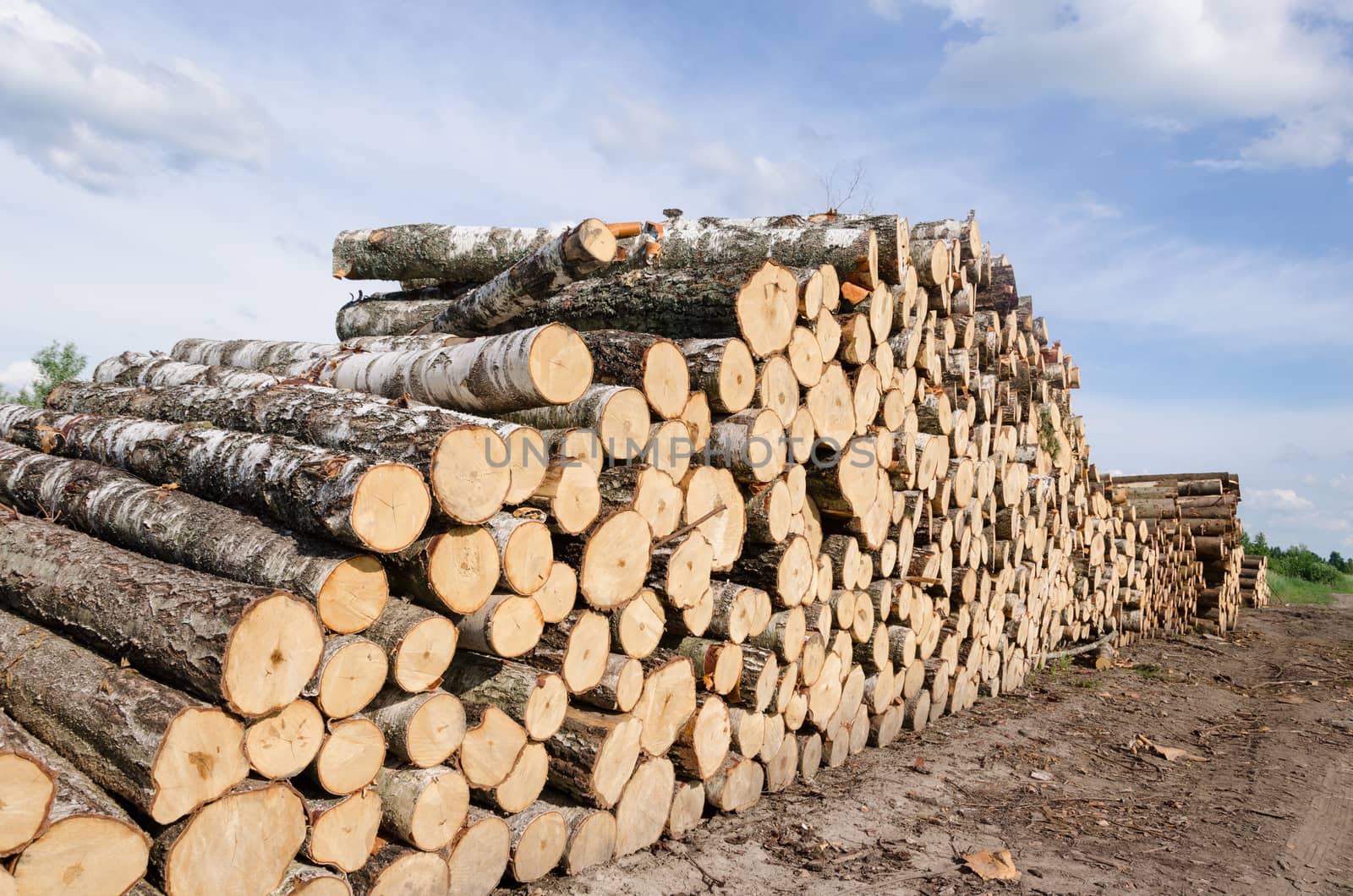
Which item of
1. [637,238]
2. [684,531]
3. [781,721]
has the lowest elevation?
[781,721]

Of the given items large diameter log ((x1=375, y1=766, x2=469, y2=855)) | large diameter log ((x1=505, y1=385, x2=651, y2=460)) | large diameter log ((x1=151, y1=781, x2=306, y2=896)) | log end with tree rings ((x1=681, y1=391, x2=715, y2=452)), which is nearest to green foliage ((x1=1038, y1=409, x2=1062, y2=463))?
log end with tree rings ((x1=681, y1=391, x2=715, y2=452))

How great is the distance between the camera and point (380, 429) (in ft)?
12.3

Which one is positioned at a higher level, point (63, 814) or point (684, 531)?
point (684, 531)

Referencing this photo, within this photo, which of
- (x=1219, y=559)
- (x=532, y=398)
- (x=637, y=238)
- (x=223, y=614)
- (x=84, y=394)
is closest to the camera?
(x=223, y=614)

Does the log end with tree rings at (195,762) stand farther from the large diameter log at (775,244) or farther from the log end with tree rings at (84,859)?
the large diameter log at (775,244)

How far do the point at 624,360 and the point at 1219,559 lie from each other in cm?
1493

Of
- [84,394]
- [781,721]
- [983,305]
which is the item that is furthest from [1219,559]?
[84,394]

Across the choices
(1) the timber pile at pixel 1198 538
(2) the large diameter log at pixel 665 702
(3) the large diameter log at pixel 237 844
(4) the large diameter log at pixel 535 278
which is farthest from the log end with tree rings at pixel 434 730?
(1) the timber pile at pixel 1198 538

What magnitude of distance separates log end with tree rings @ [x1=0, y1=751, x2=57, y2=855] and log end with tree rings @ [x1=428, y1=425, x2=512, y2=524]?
1445mm

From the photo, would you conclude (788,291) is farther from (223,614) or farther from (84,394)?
(84,394)

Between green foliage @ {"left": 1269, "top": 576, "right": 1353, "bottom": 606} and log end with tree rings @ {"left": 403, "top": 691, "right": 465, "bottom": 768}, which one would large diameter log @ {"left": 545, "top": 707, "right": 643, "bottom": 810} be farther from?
green foliage @ {"left": 1269, "top": 576, "right": 1353, "bottom": 606}

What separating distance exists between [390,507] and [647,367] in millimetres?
1610

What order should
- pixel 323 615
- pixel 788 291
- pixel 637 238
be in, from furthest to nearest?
1. pixel 637 238
2. pixel 788 291
3. pixel 323 615

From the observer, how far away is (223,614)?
2898mm
